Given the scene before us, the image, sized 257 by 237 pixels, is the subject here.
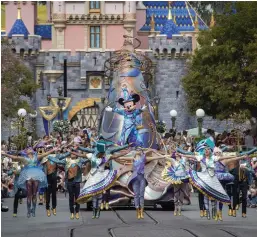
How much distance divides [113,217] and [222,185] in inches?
92.1

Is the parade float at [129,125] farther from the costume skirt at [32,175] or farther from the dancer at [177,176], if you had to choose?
the costume skirt at [32,175]

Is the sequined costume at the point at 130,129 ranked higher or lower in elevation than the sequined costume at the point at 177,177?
higher

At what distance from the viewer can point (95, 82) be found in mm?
89062

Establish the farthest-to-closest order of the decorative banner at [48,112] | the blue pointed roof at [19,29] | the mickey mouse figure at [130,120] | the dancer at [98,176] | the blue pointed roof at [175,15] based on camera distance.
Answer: the blue pointed roof at [175,15] < the blue pointed roof at [19,29] < the decorative banner at [48,112] < the mickey mouse figure at [130,120] < the dancer at [98,176]

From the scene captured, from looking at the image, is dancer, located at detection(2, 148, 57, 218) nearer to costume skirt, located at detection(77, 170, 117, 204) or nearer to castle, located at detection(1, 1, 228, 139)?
costume skirt, located at detection(77, 170, 117, 204)

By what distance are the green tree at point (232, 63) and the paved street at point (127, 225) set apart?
26.9 metres

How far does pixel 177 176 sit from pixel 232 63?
30566 mm

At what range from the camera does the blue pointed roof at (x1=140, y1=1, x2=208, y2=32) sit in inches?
3942

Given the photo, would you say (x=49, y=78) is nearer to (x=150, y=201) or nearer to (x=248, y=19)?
(x=248, y=19)

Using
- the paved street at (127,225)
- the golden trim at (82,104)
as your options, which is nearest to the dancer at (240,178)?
the paved street at (127,225)

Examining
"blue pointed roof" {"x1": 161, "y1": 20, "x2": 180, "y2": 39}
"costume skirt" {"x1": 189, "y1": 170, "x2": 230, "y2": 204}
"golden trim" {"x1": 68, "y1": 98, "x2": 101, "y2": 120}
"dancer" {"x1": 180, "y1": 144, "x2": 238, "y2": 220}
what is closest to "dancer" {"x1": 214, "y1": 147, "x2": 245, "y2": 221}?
"dancer" {"x1": 180, "y1": 144, "x2": 238, "y2": 220}

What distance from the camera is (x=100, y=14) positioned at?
91.4 m

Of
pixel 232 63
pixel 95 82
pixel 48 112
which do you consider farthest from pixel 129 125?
pixel 95 82

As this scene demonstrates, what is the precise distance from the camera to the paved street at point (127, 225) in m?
22.2
